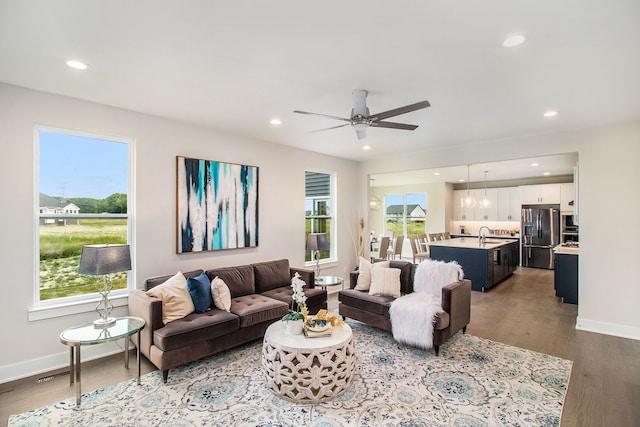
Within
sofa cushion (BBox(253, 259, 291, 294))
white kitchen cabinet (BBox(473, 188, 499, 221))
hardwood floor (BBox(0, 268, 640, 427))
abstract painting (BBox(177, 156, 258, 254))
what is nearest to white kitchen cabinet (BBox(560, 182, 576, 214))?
white kitchen cabinet (BBox(473, 188, 499, 221))

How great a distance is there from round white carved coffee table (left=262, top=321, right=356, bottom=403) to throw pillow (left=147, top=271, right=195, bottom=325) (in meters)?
1.11

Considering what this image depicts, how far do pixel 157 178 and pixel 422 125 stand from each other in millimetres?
3434

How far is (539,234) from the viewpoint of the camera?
8.80 m

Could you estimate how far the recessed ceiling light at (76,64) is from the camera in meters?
2.53

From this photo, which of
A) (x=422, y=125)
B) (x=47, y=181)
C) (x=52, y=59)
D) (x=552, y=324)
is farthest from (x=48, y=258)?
(x=552, y=324)

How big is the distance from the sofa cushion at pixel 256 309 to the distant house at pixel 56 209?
1.96 metres

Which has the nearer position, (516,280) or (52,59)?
(52,59)

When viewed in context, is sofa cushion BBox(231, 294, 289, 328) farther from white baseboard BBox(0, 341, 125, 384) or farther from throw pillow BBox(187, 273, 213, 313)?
white baseboard BBox(0, 341, 125, 384)

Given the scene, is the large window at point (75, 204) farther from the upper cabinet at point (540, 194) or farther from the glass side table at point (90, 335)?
the upper cabinet at point (540, 194)

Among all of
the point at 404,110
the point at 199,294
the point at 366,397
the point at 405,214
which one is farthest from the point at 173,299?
the point at 405,214

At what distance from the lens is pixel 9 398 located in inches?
105

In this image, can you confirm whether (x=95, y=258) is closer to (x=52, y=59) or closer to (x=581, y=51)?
(x=52, y=59)

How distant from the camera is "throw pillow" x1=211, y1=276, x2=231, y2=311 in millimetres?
3619

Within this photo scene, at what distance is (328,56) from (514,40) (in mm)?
1283
